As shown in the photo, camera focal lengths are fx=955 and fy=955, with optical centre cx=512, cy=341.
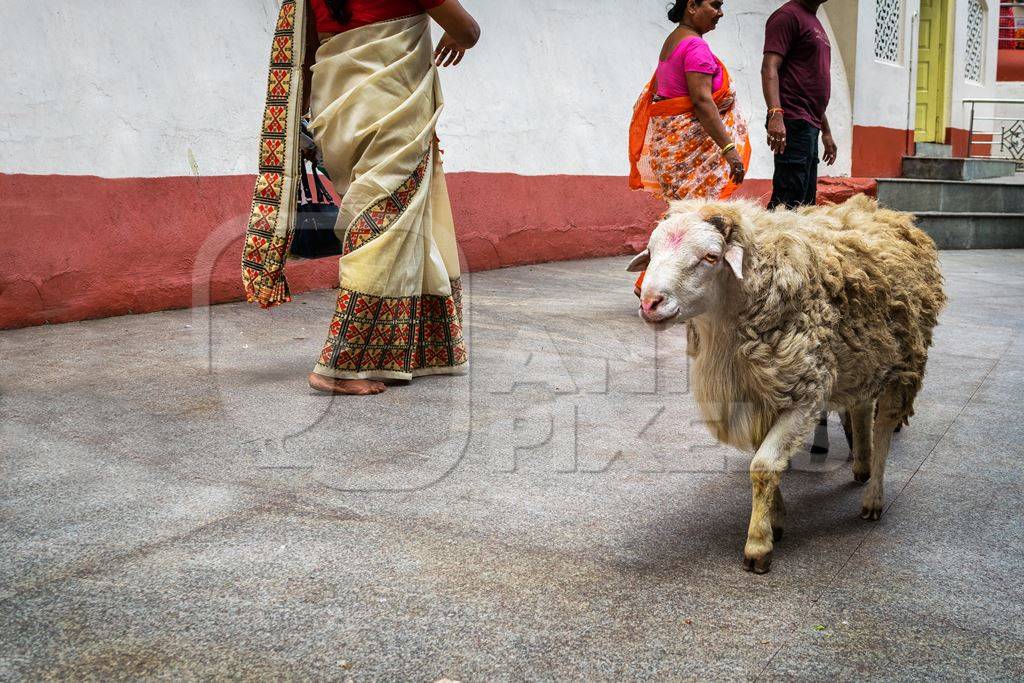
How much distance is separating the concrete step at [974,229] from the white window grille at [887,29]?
8.74ft

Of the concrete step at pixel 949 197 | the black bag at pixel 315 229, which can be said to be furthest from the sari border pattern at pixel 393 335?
the concrete step at pixel 949 197

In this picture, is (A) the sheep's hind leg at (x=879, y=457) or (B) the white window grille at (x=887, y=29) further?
(B) the white window grille at (x=887, y=29)

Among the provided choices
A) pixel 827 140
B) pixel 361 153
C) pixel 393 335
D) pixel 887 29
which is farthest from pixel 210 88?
pixel 887 29

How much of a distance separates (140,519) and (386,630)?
987 mm

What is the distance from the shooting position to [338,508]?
9.19ft

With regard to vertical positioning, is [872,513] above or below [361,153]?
below

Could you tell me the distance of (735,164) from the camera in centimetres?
488

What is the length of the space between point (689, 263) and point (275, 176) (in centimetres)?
220

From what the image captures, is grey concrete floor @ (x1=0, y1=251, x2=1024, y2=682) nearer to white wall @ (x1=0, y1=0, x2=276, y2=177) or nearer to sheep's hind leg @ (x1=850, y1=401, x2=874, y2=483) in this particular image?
sheep's hind leg @ (x1=850, y1=401, x2=874, y2=483)

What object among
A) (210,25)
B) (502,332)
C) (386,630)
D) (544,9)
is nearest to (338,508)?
(386,630)

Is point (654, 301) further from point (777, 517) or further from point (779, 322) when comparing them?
point (777, 517)

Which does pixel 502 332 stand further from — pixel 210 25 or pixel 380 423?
pixel 210 25

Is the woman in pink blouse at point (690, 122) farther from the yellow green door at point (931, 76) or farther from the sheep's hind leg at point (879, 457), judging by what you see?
the yellow green door at point (931, 76)

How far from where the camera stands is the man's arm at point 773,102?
5039 millimetres
